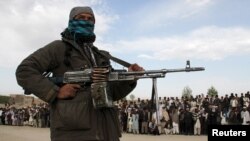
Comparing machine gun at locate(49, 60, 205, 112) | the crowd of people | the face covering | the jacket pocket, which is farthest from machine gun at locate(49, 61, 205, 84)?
the crowd of people

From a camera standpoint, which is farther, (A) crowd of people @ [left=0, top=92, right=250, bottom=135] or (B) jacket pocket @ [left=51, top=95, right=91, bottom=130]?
(A) crowd of people @ [left=0, top=92, right=250, bottom=135]

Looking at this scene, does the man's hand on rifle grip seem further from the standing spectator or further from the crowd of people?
the standing spectator

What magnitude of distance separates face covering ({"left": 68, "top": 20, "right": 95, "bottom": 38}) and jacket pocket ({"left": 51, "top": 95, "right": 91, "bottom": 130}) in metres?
0.61

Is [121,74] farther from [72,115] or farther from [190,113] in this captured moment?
[190,113]

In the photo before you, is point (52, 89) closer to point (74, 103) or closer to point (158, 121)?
point (74, 103)

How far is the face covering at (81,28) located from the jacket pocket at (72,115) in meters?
0.61

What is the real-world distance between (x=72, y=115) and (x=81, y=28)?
31.1 inches

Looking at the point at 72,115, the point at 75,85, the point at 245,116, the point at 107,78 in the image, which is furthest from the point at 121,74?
the point at 245,116

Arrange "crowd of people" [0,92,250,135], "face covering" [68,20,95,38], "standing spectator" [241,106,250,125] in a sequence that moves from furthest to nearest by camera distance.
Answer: "crowd of people" [0,92,250,135], "standing spectator" [241,106,250,125], "face covering" [68,20,95,38]

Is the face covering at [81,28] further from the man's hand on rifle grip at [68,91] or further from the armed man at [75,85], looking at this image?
the man's hand on rifle grip at [68,91]

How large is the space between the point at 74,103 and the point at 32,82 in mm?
396

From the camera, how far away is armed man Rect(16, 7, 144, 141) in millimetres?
3807

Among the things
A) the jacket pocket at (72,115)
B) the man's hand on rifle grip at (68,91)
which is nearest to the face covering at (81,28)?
the man's hand on rifle grip at (68,91)

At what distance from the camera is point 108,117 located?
3959mm
